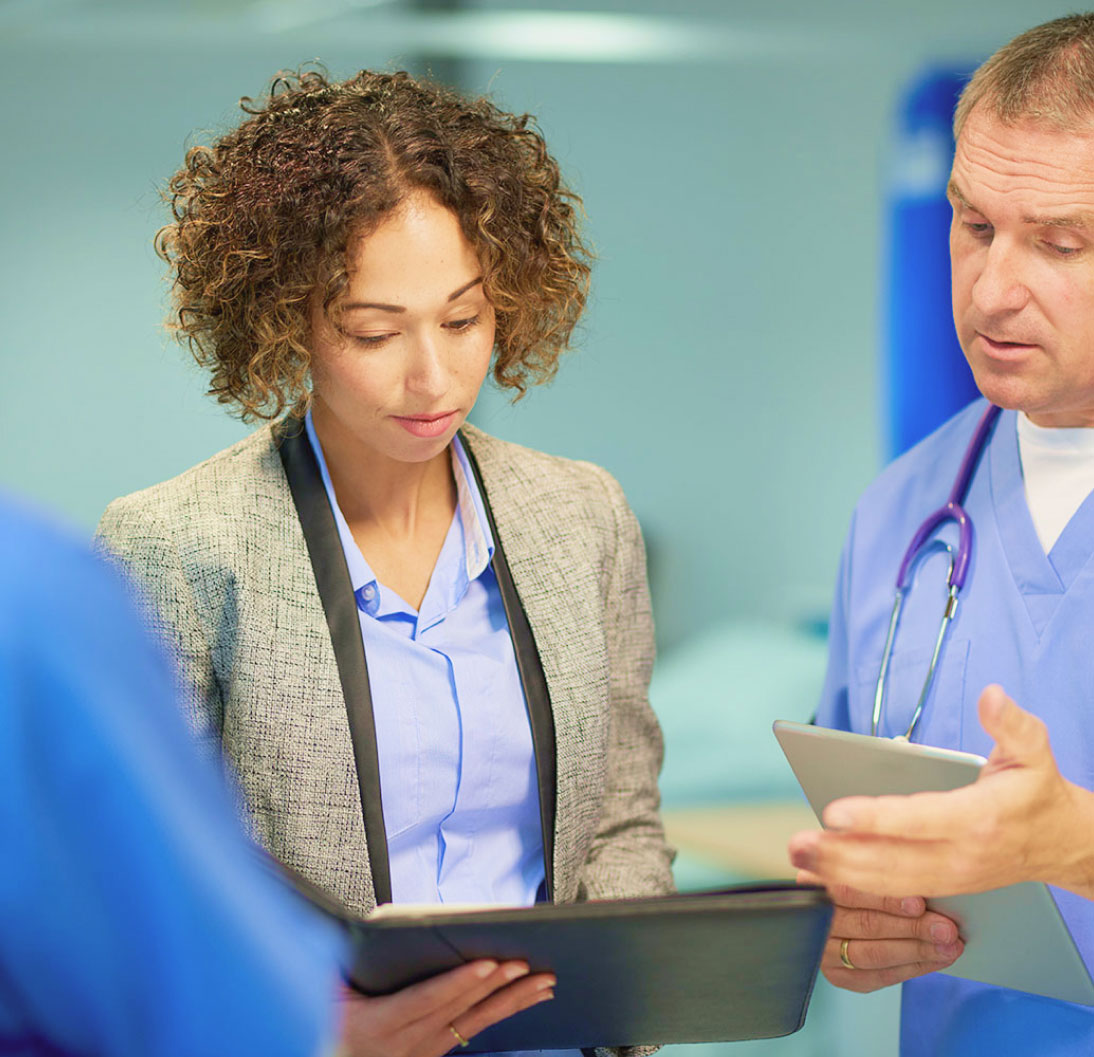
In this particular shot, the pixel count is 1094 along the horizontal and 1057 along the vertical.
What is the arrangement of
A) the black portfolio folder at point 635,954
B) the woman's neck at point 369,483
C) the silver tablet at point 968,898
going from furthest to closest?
1. the woman's neck at point 369,483
2. the silver tablet at point 968,898
3. the black portfolio folder at point 635,954

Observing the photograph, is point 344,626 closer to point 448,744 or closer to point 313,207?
point 448,744

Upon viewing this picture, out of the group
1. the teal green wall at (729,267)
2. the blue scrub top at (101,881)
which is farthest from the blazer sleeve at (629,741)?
the teal green wall at (729,267)

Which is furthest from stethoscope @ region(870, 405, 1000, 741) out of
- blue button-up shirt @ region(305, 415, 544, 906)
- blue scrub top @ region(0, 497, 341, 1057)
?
blue scrub top @ region(0, 497, 341, 1057)

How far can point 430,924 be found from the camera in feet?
3.12

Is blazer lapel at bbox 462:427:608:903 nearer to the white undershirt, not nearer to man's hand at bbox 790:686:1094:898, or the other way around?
man's hand at bbox 790:686:1094:898

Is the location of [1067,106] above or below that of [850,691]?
above

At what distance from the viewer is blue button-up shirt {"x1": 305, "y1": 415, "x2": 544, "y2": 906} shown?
1353 millimetres

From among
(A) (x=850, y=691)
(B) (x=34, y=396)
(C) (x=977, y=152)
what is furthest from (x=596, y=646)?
(B) (x=34, y=396)

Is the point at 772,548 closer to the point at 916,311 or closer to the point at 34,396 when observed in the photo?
the point at 916,311

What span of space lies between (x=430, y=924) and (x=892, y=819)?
380 mm

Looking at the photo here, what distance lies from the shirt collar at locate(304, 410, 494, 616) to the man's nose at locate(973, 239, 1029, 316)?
24.7 inches

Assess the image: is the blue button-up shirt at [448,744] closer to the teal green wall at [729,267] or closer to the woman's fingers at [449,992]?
the woman's fingers at [449,992]

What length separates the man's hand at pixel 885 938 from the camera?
125 centimetres

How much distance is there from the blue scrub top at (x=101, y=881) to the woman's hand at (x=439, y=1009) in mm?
509
